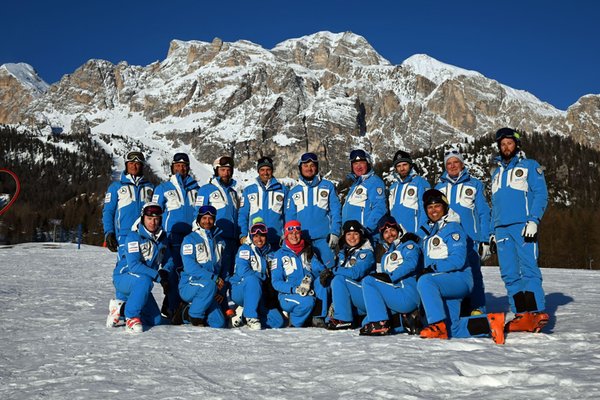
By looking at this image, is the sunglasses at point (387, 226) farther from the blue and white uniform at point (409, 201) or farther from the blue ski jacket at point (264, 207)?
the blue ski jacket at point (264, 207)

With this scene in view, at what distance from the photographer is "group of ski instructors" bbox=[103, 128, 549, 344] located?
5.36 m

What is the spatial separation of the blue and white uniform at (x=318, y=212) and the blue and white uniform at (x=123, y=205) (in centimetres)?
222

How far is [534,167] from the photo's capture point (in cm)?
596

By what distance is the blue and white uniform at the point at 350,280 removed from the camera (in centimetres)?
586

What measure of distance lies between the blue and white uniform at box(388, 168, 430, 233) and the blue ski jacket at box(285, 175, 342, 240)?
32.4 inches

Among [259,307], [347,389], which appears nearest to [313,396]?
[347,389]

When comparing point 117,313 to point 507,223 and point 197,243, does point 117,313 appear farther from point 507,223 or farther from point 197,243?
point 507,223

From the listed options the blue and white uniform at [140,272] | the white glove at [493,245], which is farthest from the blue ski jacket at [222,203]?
the white glove at [493,245]

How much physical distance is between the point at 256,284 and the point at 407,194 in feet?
7.69

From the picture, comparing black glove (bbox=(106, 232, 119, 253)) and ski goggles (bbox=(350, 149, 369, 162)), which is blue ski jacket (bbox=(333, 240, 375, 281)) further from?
black glove (bbox=(106, 232, 119, 253))

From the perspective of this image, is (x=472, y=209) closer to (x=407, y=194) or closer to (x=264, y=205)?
(x=407, y=194)

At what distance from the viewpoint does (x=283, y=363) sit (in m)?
4.03

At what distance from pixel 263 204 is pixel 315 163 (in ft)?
3.28

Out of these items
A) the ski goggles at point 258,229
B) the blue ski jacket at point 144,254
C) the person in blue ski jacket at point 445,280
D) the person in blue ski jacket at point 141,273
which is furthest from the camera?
the ski goggles at point 258,229
